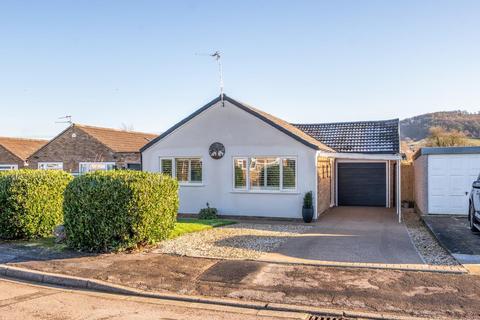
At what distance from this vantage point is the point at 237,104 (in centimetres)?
1662

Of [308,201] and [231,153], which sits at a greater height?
[231,153]

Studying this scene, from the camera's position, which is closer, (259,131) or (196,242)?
(196,242)

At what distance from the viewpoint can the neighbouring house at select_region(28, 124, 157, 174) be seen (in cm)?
2681

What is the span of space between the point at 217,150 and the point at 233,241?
6.03m

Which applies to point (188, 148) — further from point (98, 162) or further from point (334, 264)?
point (98, 162)

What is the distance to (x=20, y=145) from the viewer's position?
33.1 m

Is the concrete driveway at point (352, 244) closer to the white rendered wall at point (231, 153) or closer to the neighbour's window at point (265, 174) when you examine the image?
the white rendered wall at point (231, 153)

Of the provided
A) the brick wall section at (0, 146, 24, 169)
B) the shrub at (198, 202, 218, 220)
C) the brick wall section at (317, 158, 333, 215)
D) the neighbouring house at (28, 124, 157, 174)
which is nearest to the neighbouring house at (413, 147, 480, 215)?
the brick wall section at (317, 158, 333, 215)

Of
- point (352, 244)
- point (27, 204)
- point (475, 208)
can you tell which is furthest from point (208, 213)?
point (475, 208)

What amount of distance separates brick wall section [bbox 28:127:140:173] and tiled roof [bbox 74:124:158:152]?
0.37 metres

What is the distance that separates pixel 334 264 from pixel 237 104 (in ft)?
30.4

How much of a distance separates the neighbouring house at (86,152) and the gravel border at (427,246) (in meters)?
16.7

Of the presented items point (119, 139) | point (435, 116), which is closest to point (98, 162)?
point (119, 139)

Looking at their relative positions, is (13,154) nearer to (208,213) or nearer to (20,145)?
(20,145)
